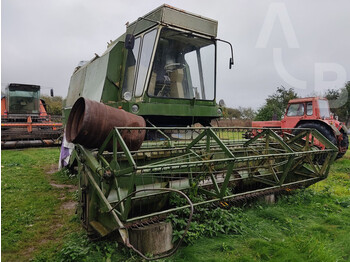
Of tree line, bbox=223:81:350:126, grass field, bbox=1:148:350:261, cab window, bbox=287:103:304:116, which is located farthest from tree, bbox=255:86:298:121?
grass field, bbox=1:148:350:261

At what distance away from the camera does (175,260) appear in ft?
8.56

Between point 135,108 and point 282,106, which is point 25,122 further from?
point 282,106

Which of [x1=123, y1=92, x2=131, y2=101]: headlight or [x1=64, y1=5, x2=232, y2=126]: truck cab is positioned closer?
[x1=123, y1=92, x2=131, y2=101]: headlight

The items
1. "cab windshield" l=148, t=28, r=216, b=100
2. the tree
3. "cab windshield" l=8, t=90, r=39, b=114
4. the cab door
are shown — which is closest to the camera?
"cab windshield" l=148, t=28, r=216, b=100

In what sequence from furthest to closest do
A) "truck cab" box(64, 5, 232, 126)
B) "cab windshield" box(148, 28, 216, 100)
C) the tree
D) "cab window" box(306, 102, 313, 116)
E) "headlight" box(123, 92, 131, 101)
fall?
1. the tree
2. "cab window" box(306, 102, 313, 116)
3. "cab windshield" box(148, 28, 216, 100)
4. "truck cab" box(64, 5, 232, 126)
5. "headlight" box(123, 92, 131, 101)

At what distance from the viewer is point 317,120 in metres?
8.81

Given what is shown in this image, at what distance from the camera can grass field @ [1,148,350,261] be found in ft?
8.87

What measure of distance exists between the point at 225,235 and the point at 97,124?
188 cm

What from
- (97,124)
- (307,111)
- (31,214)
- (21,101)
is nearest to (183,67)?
(97,124)

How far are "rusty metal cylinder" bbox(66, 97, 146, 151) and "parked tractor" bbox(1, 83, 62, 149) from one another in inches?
393

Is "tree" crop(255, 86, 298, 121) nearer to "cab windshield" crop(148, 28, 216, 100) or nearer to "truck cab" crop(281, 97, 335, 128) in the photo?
"truck cab" crop(281, 97, 335, 128)

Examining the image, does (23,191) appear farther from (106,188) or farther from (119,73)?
(106,188)

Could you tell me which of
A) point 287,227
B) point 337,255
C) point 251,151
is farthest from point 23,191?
point 337,255

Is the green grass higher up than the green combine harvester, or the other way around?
the green combine harvester
